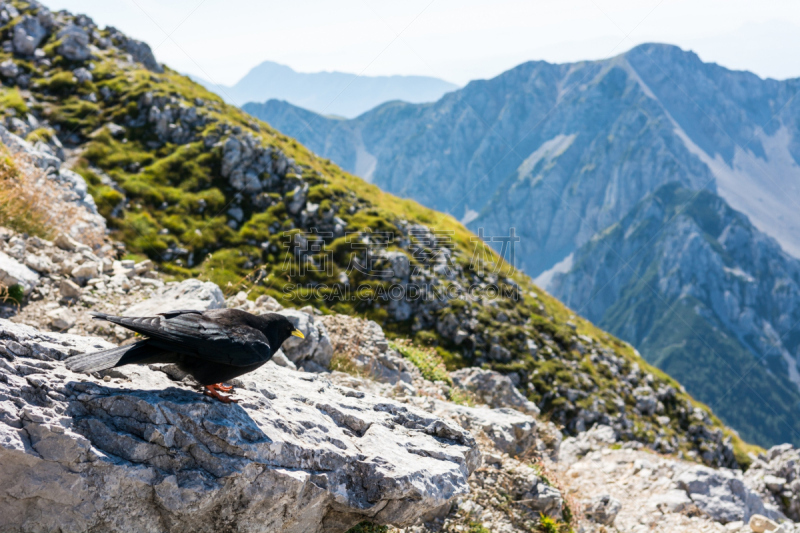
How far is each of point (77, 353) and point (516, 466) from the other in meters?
8.53

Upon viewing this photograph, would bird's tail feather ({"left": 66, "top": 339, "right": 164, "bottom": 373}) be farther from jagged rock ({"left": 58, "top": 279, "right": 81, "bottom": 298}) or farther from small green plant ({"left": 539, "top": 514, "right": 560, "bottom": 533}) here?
small green plant ({"left": 539, "top": 514, "right": 560, "bottom": 533})

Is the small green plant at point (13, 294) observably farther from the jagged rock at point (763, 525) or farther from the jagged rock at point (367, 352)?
the jagged rock at point (763, 525)

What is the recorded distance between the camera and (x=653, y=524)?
40.4 feet

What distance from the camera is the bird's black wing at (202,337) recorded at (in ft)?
16.9

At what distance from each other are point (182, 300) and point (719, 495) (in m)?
16.1

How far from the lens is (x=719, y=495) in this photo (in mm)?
14266

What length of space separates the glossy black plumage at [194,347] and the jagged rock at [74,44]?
36452 millimetres

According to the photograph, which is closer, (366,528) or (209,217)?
(366,528)

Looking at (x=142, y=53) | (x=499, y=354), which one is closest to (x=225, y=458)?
(x=499, y=354)

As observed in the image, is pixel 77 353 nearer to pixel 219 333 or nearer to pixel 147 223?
pixel 219 333

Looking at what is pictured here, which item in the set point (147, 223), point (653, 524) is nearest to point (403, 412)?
point (653, 524)

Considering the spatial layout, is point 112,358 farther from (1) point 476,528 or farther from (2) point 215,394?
(1) point 476,528

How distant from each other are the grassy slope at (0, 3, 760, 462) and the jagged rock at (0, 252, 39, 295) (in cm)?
824

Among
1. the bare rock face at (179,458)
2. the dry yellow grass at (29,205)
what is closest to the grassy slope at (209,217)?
the dry yellow grass at (29,205)
